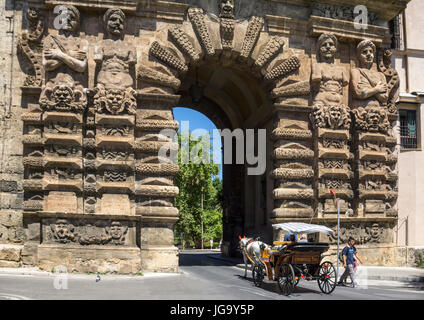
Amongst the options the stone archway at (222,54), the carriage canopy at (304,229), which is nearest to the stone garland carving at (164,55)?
the stone archway at (222,54)

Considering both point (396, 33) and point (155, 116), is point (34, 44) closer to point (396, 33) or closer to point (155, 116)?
point (155, 116)

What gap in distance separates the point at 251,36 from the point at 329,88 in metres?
3.11

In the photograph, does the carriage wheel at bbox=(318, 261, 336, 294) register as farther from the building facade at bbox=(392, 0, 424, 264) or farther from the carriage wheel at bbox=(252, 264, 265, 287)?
the building facade at bbox=(392, 0, 424, 264)

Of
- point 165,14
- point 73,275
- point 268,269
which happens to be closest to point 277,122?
point 165,14

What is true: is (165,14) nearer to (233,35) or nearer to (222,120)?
(233,35)

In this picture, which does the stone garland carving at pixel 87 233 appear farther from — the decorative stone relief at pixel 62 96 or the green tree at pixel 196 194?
the green tree at pixel 196 194

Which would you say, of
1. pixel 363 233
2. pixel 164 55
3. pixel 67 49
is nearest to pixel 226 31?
pixel 164 55

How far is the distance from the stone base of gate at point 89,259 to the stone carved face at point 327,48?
8.86 m

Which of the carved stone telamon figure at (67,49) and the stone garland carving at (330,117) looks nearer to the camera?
the carved stone telamon figure at (67,49)

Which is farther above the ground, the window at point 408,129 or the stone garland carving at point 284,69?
the stone garland carving at point 284,69

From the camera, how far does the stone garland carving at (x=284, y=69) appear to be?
17.5 meters

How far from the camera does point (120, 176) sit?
15.7 metres

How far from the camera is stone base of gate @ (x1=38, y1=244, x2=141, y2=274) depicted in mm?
14539

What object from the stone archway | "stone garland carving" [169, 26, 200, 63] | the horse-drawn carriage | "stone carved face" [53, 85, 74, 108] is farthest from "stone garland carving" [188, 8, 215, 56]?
the horse-drawn carriage
